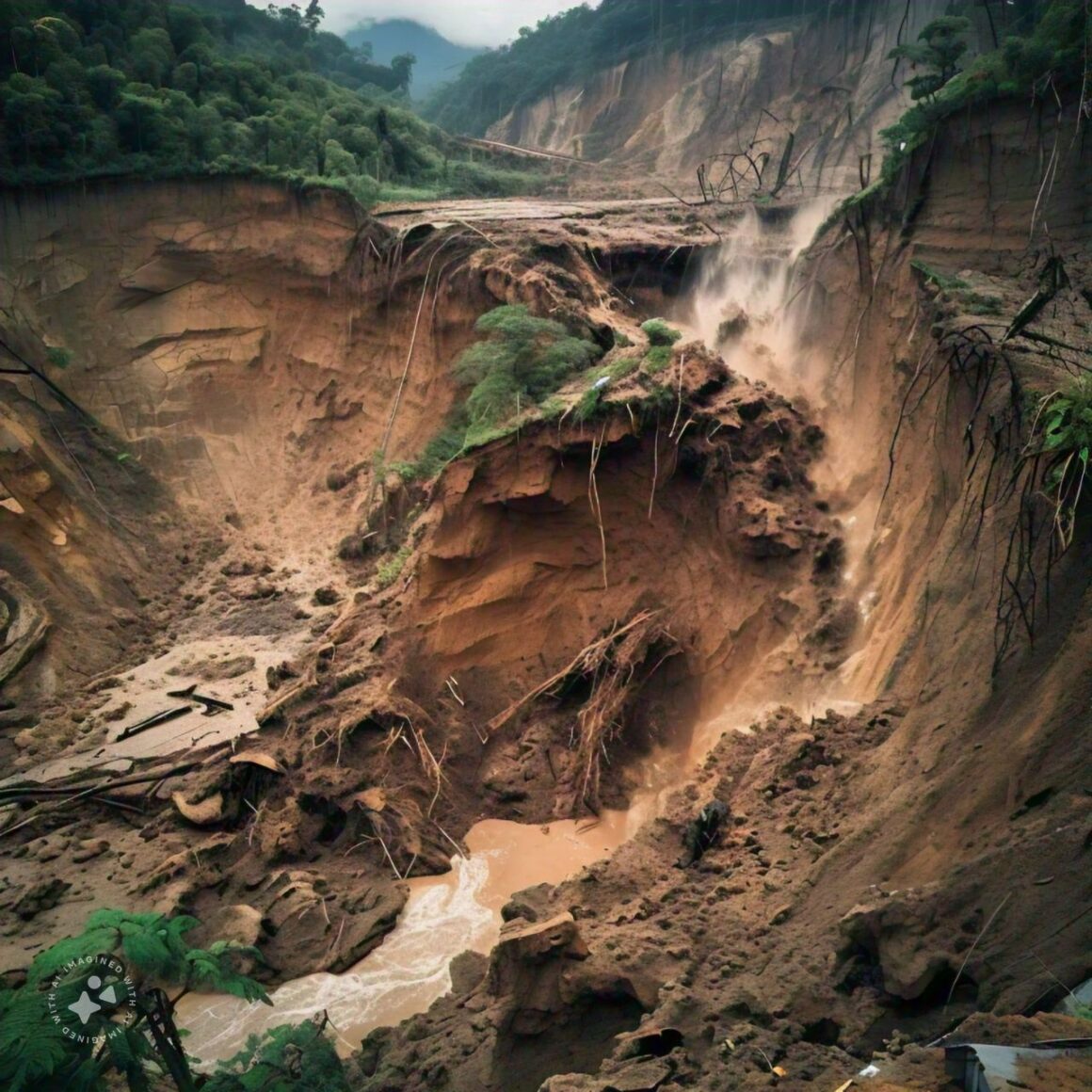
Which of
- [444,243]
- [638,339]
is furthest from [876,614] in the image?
[444,243]

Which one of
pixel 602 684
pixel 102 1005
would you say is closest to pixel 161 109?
pixel 602 684

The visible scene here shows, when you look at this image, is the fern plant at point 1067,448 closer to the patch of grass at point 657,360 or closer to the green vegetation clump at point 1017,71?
the green vegetation clump at point 1017,71

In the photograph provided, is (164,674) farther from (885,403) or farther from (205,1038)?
(885,403)

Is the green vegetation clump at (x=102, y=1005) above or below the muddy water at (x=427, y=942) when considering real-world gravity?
above

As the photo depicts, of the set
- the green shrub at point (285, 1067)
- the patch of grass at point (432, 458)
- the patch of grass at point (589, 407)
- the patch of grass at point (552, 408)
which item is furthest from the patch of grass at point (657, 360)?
the green shrub at point (285, 1067)

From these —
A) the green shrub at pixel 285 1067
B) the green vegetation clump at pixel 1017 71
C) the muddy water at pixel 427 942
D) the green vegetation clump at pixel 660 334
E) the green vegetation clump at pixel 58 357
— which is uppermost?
the green vegetation clump at pixel 1017 71

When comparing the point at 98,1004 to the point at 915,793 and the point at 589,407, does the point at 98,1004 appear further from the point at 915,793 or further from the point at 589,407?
the point at 589,407
